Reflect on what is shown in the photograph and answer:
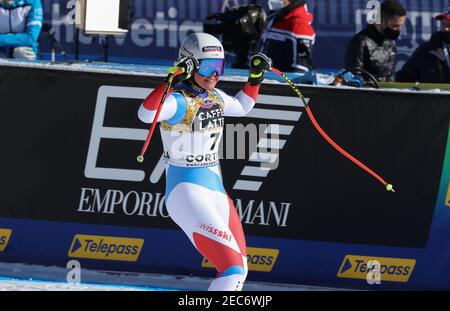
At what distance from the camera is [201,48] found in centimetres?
756

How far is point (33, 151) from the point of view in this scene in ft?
29.7

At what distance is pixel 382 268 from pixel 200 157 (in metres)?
2.28

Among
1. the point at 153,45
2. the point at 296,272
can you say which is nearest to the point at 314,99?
the point at 296,272

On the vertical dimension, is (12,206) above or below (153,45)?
below

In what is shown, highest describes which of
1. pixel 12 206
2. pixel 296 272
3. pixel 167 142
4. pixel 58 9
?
pixel 58 9

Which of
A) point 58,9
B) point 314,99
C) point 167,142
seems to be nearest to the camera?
point 167,142

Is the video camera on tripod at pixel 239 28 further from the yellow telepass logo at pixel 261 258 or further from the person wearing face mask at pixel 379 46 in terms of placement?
the yellow telepass logo at pixel 261 258

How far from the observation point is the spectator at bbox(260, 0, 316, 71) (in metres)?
11.7

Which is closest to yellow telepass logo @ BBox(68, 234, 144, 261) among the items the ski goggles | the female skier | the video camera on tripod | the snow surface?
the snow surface

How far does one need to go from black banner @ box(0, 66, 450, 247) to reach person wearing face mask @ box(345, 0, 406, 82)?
1.29 m

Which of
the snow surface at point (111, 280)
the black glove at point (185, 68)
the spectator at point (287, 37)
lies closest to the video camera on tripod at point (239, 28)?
the spectator at point (287, 37)

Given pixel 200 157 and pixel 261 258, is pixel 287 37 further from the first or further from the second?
pixel 200 157

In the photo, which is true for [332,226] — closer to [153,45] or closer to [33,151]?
[33,151]

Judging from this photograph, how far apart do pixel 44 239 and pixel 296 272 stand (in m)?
2.00
